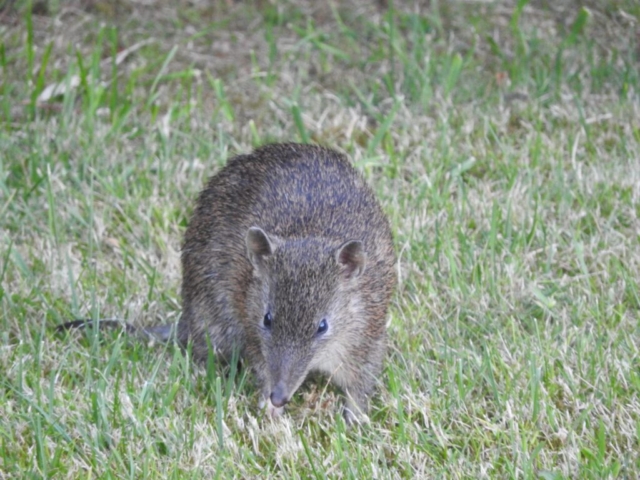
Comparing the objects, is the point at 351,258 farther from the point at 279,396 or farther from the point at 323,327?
the point at 279,396

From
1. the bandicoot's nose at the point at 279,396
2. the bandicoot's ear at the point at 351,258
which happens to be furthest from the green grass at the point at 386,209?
the bandicoot's ear at the point at 351,258

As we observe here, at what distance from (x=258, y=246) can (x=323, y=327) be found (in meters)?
0.44

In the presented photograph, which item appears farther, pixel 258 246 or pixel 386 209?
pixel 386 209

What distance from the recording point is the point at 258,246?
415cm

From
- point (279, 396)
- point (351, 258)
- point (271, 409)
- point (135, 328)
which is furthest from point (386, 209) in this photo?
point (279, 396)

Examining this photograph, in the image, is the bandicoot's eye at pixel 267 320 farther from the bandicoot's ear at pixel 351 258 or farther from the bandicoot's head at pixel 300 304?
the bandicoot's ear at pixel 351 258

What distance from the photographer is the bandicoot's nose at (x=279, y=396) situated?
12.6 ft

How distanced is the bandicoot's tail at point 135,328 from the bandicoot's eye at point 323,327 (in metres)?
0.86

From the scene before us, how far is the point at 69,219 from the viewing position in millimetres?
5465

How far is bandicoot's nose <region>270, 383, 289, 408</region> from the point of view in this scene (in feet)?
12.6

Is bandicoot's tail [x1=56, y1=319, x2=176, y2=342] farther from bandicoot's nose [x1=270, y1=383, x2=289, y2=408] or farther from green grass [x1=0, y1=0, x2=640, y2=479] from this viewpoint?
bandicoot's nose [x1=270, y1=383, x2=289, y2=408]

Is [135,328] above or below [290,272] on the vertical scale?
below

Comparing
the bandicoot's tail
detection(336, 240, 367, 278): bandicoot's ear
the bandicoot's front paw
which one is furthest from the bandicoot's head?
the bandicoot's tail

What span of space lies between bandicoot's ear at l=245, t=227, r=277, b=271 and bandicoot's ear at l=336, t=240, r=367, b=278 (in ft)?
0.92
